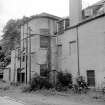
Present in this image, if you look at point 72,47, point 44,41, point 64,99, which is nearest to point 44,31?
point 44,41

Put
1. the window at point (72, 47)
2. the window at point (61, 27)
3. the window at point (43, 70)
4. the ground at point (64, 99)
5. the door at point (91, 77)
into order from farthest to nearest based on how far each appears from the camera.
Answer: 1. the window at point (61, 27)
2. the window at point (43, 70)
3. the window at point (72, 47)
4. the door at point (91, 77)
5. the ground at point (64, 99)

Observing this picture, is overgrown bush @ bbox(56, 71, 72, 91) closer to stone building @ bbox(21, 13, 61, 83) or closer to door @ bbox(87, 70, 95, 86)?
door @ bbox(87, 70, 95, 86)

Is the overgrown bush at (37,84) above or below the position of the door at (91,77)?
below

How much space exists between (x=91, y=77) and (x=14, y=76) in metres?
15.5

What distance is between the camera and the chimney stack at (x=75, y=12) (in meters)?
22.9

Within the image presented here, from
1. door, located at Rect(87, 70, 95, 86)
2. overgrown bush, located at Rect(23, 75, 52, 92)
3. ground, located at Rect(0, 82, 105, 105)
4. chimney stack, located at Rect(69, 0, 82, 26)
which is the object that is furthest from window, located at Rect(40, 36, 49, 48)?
ground, located at Rect(0, 82, 105, 105)

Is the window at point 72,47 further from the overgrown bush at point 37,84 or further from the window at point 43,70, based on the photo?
the overgrown bush at point 37,84

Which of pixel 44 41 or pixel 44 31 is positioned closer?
pixel 44 41

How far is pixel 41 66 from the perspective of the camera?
81.4ft

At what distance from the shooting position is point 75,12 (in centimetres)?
2323

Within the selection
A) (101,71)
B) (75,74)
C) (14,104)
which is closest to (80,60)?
(75,74)

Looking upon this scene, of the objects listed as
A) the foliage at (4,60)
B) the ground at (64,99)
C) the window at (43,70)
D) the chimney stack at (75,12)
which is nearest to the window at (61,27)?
the chimney stack at (75,12)

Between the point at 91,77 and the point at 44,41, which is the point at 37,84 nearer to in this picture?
the point at 91,77

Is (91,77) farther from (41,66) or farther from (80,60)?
(41,66)
